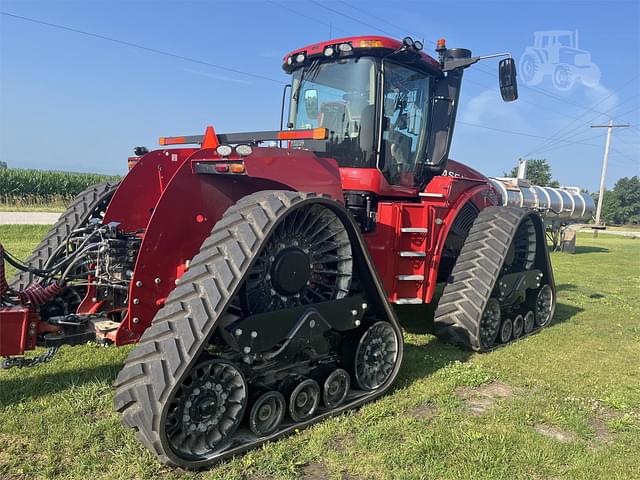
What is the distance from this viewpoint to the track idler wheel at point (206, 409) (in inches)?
115

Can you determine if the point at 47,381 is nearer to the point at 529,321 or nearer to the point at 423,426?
the point at 423,426

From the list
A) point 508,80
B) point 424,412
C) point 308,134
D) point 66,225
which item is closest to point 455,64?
point 508,80

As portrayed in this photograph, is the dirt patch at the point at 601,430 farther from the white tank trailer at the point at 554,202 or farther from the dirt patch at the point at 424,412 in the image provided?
the white tank trailer at the point at 554,202

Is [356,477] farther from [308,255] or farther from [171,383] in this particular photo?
[308,255]

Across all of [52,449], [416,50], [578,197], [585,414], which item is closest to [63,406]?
[52,449]

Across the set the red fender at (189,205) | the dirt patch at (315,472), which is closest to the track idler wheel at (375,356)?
the dirt patch at (315,472)

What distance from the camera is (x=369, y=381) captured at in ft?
13.6

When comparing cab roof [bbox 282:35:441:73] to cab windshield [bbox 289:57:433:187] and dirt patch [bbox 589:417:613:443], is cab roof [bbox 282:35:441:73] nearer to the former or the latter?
cab windshield [bbox 289:57:433:187]

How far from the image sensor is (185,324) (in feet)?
9.59

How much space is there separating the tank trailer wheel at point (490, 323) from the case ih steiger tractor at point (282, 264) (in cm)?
2

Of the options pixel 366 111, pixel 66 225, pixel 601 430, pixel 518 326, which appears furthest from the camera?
pixel 518 326

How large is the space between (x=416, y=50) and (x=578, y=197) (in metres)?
20.3

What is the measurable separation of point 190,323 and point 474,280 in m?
3.54

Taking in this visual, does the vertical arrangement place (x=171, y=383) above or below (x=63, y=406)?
above
